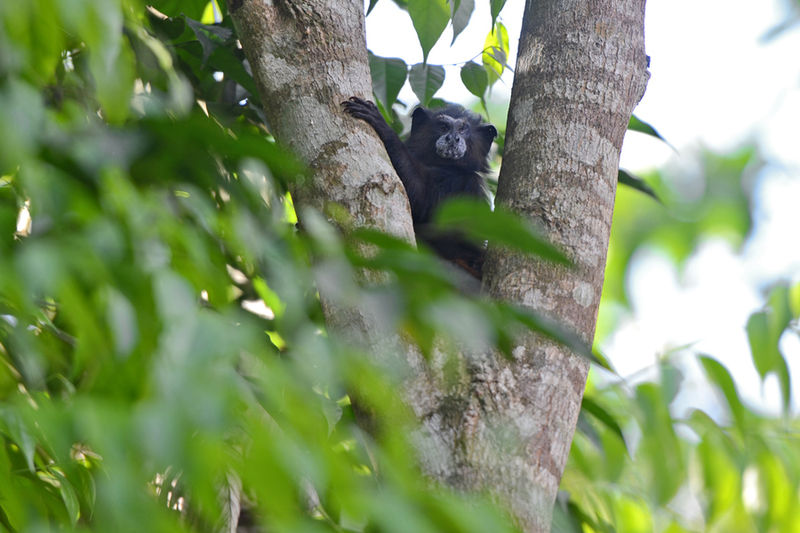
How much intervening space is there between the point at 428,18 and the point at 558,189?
1.74ft

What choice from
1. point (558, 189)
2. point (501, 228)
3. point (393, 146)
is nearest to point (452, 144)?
point (393, 146)

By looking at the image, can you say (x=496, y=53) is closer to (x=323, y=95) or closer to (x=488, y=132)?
(x=323, y=95)

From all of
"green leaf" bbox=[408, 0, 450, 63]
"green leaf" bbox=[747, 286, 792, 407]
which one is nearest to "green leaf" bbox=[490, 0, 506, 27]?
"green leaf" bbox=[408, 0, 450, 63]

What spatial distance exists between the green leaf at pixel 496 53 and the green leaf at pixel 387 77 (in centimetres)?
26

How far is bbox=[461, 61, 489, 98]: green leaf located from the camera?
2318mm

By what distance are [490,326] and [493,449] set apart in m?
0.83

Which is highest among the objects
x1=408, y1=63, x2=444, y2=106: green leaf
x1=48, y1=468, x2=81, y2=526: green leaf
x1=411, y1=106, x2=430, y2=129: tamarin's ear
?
x1=408, y1=63, x2=444, y2=106: green leaf

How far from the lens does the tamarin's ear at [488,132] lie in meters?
3.80

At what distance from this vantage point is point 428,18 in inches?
75.5

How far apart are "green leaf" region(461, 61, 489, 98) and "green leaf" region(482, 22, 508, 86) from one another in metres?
0.06

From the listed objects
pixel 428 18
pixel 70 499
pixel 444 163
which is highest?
pixel 428 18

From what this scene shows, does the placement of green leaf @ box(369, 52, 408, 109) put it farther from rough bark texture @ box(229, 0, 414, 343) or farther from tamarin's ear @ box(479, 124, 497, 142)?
tamarin's ear @ box(479, 124, 497, 142)

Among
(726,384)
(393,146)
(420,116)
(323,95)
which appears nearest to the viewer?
(726,384)

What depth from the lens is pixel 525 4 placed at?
223 centimetres
